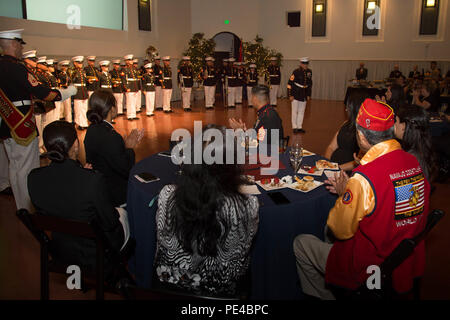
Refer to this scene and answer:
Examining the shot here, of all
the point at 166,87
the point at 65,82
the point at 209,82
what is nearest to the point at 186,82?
the point at 166,87

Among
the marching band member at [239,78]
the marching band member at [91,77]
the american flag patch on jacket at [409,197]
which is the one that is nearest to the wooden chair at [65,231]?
the american flag patch on jacket at [409,197]

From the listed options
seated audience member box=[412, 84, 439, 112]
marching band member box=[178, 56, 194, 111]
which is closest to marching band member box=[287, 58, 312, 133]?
seated audience member box=[412, 84, 439, 112]

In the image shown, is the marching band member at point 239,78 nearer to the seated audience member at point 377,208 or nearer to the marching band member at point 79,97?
the marching band member at point 79,97

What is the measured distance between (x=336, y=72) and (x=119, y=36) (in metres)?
9.73

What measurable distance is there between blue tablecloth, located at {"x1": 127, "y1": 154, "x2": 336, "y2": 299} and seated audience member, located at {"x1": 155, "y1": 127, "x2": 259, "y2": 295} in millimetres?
503

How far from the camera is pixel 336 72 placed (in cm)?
1647

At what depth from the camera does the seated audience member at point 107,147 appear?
10.2 feet

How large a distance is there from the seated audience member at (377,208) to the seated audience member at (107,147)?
1.96 m

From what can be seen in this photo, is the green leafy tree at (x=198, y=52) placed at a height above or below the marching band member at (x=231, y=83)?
above

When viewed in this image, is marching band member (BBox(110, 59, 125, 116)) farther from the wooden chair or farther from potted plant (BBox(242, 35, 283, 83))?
the wooden chair

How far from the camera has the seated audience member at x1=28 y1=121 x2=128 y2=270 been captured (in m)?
2.10

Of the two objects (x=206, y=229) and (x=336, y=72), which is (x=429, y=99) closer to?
(x=206, y=229)

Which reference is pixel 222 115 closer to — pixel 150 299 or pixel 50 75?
pixel 50 75

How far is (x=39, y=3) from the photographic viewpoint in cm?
955
